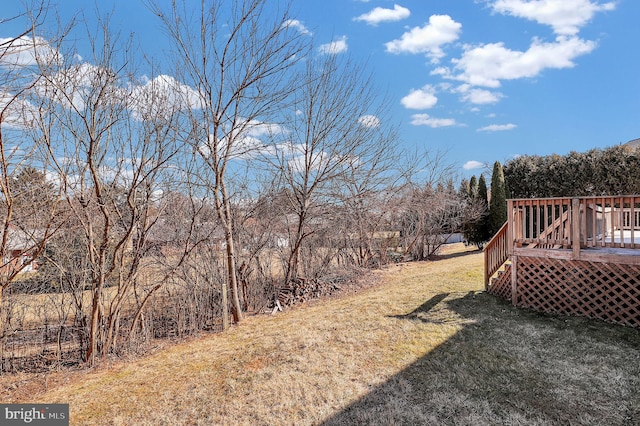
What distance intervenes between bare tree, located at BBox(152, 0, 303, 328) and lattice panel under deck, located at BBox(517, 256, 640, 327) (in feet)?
18.3

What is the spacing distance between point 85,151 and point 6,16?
66.9 inches

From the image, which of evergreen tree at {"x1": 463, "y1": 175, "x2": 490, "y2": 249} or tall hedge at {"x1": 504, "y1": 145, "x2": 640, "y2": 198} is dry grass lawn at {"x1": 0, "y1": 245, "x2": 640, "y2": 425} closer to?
evergreen tree at {"x1": 463, "y1": 175, "x2": 490, "y2": 249}

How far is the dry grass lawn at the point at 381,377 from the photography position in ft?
10.8

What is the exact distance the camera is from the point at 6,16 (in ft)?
10.1

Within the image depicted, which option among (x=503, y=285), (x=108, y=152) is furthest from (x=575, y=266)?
(x=108, y=152)

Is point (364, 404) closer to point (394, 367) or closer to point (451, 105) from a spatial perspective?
point (394, 367)

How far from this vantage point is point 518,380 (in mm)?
3773

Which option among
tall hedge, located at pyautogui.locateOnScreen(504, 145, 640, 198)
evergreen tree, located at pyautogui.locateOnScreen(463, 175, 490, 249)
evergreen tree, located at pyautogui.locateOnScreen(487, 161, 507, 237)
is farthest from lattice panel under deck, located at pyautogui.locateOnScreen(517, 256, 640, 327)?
tall hedge, located at pyautogui.locateOnScreen(504, 145, 640, 198)

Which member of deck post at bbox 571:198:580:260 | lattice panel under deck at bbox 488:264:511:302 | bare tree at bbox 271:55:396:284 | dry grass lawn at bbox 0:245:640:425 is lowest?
dry grass lawn at bbox 0:245:640:425

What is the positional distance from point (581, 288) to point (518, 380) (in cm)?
290

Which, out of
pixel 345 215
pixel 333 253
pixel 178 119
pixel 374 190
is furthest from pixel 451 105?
pixel 178 119

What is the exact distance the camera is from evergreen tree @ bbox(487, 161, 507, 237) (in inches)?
592

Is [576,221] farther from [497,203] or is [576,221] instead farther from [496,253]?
[497,203]

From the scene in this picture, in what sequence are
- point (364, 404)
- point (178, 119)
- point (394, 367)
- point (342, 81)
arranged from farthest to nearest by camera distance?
1. point (342, 81)
2. point (178, 119)
3. point (394, 367)
4. point (364, 404)
